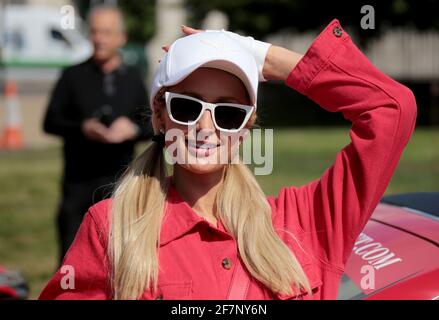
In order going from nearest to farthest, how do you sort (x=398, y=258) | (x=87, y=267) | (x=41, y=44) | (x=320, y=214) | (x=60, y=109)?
(x=87, y=267) → (x=320, y=214) → (x=398, y=258) → (x=60, y=109) → (x=41, y=44)

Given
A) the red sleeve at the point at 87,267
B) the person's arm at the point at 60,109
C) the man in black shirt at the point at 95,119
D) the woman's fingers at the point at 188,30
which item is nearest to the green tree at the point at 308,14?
the man in black shirt at the point at 95,119

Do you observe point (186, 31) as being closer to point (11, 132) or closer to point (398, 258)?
point (398, 258)

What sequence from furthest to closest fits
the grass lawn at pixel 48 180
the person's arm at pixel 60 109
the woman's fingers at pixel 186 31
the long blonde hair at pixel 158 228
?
the grass lawn at pixel 48 180 → the person's arm at pixel 60 109 → the woman's fingers at pixel 186 31 → the long blonde hair at pixel 158 228

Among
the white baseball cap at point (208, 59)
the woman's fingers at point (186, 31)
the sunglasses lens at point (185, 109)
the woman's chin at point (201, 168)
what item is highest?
the woman's fingers at point (186, 31)

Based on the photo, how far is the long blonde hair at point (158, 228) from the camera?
189 centimetres

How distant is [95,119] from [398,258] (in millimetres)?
2644

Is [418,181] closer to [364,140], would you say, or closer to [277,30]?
[364,140]

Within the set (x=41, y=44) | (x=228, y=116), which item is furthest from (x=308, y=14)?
(x=228, y=116)

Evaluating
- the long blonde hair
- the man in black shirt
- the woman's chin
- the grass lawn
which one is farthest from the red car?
the man in black shirt

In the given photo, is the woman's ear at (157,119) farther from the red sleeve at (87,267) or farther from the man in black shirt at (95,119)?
the man in black shirt at (95,119)

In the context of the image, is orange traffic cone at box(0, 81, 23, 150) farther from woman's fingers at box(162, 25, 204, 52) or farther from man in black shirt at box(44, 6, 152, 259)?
woman's fingers at box(162, 25, 204, 52)

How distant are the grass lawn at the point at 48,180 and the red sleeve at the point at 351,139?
2467mm

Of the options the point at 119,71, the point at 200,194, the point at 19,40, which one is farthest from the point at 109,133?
the point at 19,40

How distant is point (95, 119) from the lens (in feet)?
15.0
